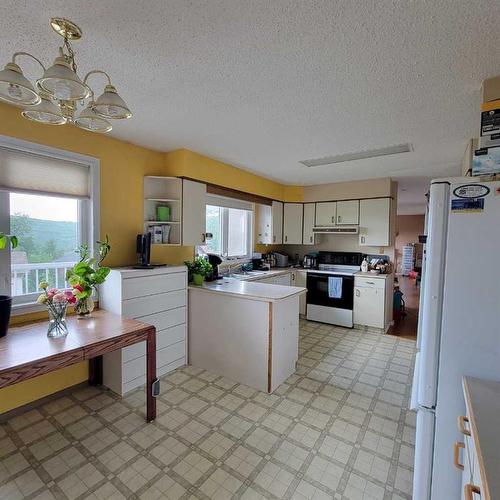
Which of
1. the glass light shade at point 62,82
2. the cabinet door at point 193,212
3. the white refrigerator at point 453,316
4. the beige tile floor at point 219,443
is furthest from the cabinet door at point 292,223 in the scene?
the glass light shade at point 62,82

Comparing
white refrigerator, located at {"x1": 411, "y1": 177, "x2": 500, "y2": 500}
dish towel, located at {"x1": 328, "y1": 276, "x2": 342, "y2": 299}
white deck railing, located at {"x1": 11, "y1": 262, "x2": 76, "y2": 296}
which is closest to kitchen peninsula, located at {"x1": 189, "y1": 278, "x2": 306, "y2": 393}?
white deck railing, located at {"x1": 11, "y1": 262, "x2": 76, "y2": 296}

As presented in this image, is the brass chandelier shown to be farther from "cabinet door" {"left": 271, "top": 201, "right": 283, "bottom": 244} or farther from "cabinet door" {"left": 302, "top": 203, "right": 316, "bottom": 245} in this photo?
"cabinet door" {"left": 302, "top": 203, "right": 316, "bottom": 245}

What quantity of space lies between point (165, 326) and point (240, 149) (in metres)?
2.06

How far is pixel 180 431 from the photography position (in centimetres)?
203

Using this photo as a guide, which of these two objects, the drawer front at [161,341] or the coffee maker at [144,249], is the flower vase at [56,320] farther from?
the coffee maker at [144,249]

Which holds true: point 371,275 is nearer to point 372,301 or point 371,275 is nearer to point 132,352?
point 372,301

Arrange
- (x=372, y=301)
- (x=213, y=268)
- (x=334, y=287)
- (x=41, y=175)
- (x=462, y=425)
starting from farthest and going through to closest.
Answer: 1. (x=334, y=287)
2. (x=372, y=301)
3. (x=213, y=268)
4. (x=41, y=175)
5. (x=462, y=425)

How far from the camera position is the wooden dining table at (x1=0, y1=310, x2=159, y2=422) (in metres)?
1.54

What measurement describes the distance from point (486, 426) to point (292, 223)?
4333mm

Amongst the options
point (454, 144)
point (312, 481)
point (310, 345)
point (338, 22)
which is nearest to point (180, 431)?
point (312, 481)

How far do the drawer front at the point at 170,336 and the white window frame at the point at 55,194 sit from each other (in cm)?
105

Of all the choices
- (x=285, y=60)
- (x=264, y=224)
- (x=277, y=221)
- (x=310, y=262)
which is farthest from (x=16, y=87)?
(x=310, y=262)

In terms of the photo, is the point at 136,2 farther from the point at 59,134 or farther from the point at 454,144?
the point at 454,144

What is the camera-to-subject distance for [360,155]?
316 centimetres
